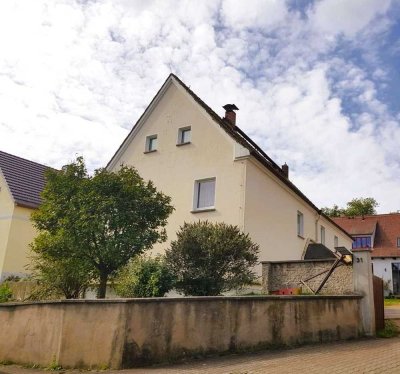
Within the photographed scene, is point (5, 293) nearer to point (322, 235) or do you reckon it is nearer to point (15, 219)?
point (15, 219)

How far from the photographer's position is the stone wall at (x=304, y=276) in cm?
1296

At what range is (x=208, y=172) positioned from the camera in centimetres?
1789

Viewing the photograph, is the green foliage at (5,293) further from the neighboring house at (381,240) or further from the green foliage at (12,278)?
the neighboring house at (381,240)

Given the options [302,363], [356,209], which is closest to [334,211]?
[356,209]

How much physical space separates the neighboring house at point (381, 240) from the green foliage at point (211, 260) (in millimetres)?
28650

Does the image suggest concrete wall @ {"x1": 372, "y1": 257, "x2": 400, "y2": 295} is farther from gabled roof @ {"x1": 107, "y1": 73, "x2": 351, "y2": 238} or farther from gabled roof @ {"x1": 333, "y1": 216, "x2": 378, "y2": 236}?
gabled roof @ {"x1": 107, "y1": 73, "x2": 351, "y2": 238}

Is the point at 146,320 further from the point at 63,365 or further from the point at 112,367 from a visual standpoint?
the point at 63,365

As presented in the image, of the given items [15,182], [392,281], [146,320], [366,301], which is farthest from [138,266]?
[392,281]

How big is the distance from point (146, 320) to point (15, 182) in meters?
19.2

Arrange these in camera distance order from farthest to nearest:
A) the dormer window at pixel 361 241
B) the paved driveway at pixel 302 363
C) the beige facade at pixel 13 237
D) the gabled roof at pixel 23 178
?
1. the dormer window at pixel 361 241
2. the gabled roof at pixel 23 178
3. the beige facade at pixel 13 237
4. the paved driveway at pixel 302 363

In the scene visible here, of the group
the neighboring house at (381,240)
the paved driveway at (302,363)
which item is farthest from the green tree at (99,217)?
the neighboring house at (381,240)

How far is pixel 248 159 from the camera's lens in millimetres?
16969

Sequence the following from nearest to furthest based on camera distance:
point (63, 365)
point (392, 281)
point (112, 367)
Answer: point (112, 367) < point (63, 365) < point (392, 281)

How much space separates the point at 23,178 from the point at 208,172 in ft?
44.3
